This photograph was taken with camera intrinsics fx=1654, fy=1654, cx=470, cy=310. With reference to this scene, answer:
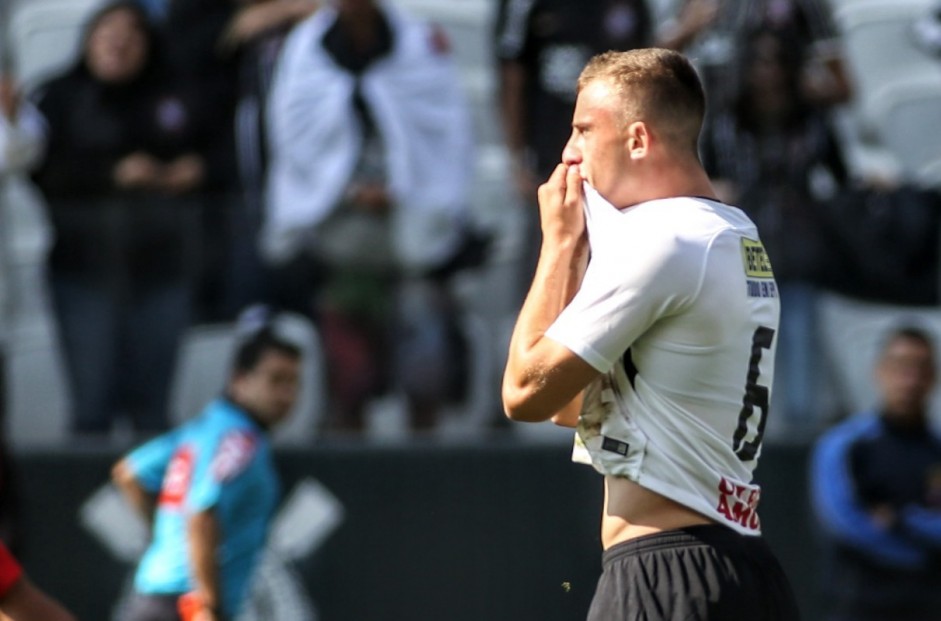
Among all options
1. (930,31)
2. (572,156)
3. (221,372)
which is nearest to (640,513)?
(572,156)

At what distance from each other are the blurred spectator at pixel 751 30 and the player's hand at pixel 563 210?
18.3 ft

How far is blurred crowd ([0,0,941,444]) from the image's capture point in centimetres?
894

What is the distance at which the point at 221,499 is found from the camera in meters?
6.61

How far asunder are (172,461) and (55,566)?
255 cm

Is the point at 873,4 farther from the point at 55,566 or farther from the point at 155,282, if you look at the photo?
the point at 55,566

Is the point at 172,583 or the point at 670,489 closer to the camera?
the point at 670,489

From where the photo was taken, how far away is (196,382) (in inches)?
362

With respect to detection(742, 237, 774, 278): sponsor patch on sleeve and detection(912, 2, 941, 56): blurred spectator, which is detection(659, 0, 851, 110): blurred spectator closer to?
detection(912, 2, 941, 56): blurred spectator

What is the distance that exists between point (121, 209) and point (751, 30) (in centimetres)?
362

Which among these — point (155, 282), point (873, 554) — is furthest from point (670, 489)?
point (155, 282)

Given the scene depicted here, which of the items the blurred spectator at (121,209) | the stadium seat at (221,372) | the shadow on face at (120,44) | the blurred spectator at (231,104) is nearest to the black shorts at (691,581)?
the stadium seat at (221,372)

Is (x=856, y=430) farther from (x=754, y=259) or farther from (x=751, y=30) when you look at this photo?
(x=754, y=259)

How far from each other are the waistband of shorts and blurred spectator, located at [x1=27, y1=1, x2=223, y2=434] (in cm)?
577

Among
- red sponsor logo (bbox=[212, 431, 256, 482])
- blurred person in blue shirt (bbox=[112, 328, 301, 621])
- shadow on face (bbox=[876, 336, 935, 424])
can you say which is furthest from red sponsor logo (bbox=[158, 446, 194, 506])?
shadow on face (bbox=[876, 336, 935, 424])
